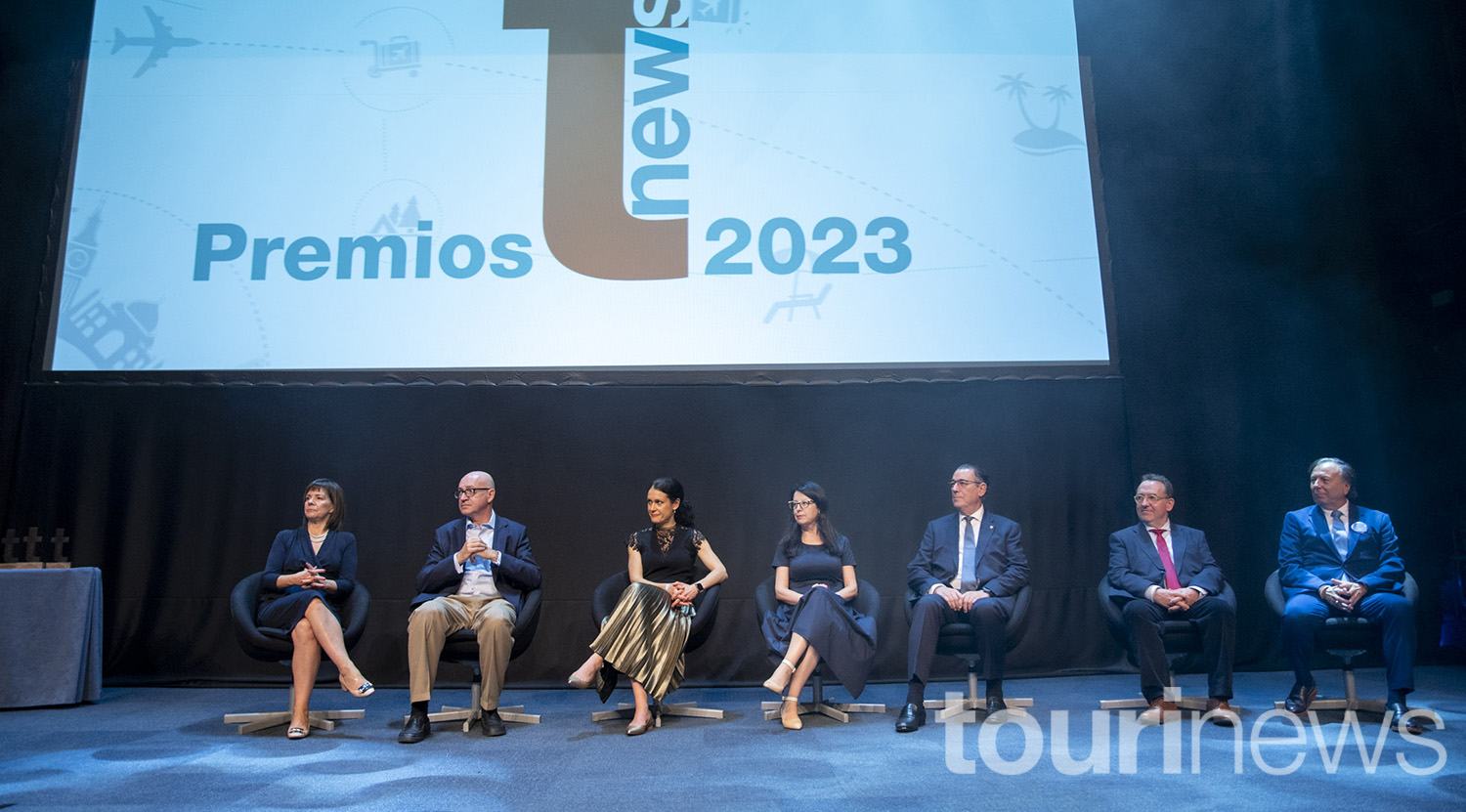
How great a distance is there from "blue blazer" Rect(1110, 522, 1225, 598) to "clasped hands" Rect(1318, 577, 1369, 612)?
36cm

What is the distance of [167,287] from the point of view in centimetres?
470

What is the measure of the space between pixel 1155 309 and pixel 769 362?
2.15m

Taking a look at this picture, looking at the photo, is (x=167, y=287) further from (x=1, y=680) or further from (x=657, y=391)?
(x=657, y=391)

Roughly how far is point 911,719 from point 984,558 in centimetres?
81

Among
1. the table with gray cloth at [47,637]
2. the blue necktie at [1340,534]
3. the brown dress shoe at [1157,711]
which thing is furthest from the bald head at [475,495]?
the blue necktie at [1340,534]

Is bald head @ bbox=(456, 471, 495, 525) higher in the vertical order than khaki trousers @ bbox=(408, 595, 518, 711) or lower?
higher

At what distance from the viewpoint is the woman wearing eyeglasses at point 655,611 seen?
3625 millimetres

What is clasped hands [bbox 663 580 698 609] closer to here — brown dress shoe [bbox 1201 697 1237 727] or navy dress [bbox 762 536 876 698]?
navy dress [bbox 762 536 876 698]

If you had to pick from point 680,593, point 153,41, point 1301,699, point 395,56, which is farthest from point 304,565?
point 1301,699

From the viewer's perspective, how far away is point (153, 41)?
495cm

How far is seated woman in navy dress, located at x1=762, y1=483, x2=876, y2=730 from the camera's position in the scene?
3676 mm

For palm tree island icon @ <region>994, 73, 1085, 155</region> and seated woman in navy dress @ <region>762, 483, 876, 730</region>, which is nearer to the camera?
seated woman in navy dress @ <region>762, 483, 876, 730</region>

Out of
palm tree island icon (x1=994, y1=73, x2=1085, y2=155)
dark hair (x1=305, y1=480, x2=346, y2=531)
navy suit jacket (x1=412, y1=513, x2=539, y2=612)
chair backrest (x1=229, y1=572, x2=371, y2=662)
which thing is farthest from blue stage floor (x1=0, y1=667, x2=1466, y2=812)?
palm tree island icon (x1=994, y1=73, x2=1085, y2=155)

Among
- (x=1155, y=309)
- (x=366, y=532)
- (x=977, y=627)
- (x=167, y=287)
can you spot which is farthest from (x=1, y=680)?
(x=1155, y=309)
